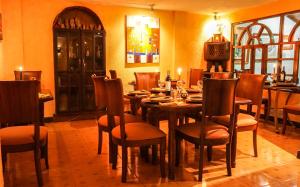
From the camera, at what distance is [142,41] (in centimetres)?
573

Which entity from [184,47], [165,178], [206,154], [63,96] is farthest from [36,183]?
[184,47]

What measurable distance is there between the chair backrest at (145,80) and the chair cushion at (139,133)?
148 cm

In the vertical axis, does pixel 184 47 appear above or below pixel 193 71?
above

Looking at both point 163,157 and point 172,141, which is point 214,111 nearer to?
point 172,141

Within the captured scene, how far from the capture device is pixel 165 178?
101 inches

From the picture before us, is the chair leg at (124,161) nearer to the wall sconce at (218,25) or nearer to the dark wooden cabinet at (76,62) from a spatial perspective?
the dark wooden cabinet at (76,62)

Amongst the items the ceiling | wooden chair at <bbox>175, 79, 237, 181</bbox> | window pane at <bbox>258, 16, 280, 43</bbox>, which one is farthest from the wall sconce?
wooden chair at <bbox>175, 79, 237, 181</bbox>

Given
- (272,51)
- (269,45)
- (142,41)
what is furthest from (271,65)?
(142,41)

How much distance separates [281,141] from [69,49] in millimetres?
3883

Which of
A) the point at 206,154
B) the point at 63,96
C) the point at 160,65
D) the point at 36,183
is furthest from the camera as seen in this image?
the point at 160,65

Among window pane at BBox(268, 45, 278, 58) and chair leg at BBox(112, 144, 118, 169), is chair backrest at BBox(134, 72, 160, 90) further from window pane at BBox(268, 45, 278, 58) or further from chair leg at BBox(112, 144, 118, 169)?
window pane at BBox(268, 45, 278, 58)

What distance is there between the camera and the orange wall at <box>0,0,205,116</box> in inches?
179

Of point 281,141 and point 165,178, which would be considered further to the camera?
point 281,141

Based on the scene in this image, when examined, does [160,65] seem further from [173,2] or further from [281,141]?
[281,141]
